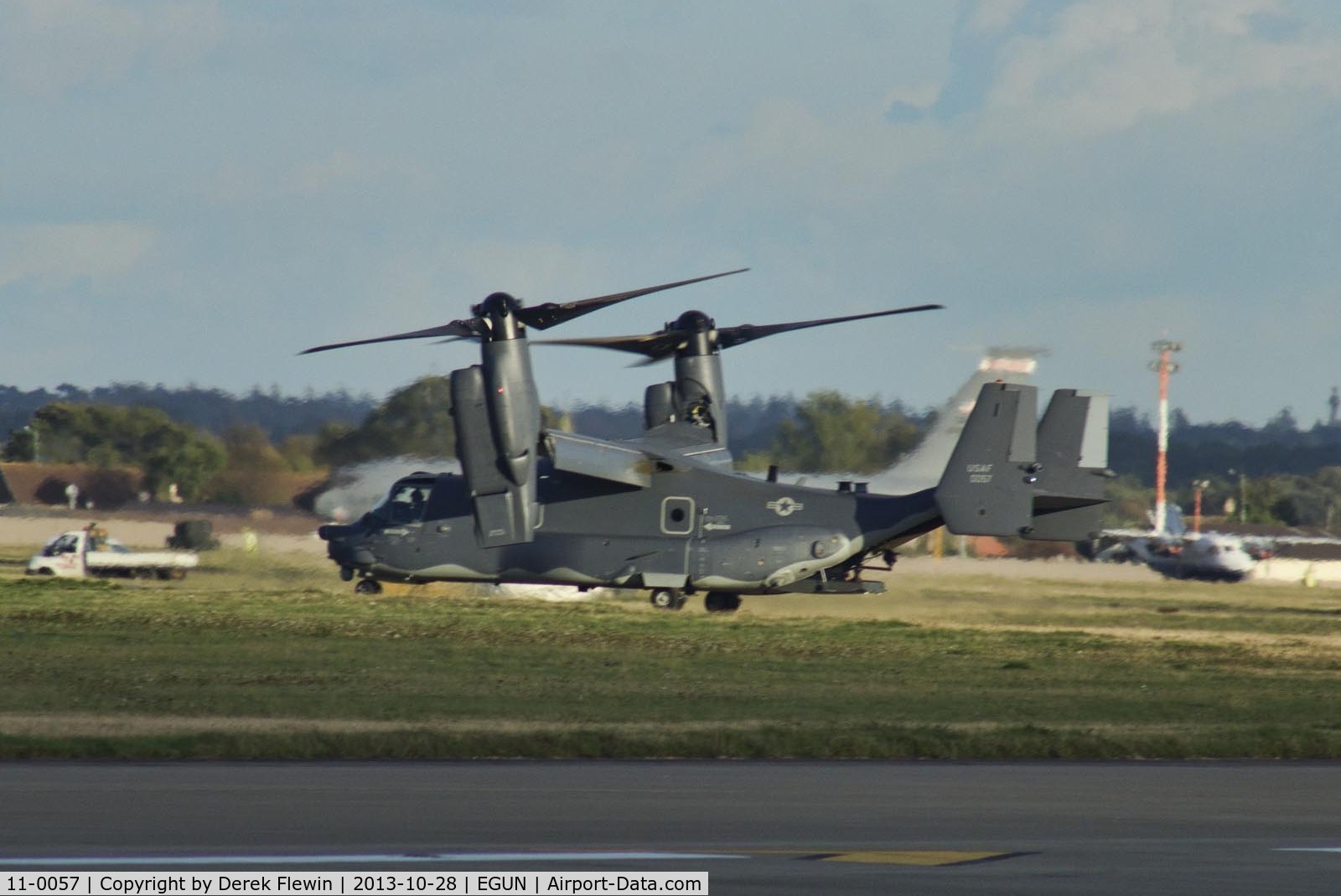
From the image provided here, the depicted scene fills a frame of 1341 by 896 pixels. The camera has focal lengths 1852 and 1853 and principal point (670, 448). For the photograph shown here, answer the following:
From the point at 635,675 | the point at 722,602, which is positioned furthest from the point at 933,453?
the point at 635,675

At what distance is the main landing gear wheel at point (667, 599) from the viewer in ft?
119

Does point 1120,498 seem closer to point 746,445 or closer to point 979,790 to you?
point 746,445

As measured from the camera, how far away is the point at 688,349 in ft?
124

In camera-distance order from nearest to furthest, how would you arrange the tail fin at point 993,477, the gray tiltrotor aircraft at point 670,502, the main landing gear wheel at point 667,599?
1. the gray tiltrotor aircraft at point 670,502
2. the tail fin at point 993,477
3. the main landing gear wheel at point 667,599

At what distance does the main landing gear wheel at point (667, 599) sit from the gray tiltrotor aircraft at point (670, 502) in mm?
37

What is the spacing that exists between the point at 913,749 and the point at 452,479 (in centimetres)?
1956

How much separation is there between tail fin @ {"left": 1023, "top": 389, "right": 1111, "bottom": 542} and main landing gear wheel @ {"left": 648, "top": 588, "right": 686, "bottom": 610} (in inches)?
273

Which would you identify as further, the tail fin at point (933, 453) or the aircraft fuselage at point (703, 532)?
the tail fin at point (933, 453)

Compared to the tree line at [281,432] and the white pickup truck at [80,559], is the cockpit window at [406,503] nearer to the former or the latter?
the tree line at [281,432]

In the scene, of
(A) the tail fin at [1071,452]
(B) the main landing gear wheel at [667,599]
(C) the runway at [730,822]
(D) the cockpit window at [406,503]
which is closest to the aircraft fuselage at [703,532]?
(B) the main landing gear wheel at [667,599]

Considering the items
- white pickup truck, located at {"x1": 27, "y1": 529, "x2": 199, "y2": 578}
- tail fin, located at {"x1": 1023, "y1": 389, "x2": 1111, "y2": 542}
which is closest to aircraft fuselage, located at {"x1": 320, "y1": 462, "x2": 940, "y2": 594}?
tail fin, located at {"x1": 1023, "y1": 389, "x2": 1111, "y2": 542}

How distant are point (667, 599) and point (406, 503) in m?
5.55

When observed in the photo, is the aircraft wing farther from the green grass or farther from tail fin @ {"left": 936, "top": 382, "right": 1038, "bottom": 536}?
tail fin @ {"left": 936, "top": 382, "right": 1038, "bottom": 536}
